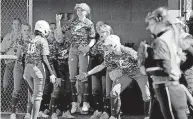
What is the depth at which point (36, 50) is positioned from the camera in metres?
7.99

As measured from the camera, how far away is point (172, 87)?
228 inches

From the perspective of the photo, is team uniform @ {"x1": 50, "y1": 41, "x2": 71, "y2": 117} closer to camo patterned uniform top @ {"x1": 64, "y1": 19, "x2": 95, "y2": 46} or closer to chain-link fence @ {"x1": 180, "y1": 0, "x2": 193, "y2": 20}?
camo patterned uniform top @ {"x1": 64, "y1": 19, "x2": 95, "y2": 46}

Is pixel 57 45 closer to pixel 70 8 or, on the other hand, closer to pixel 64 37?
pixel 64 37

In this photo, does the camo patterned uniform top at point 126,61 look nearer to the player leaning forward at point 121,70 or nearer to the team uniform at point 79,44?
the player leaning forward at point 121,70

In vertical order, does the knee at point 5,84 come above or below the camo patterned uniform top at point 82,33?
below

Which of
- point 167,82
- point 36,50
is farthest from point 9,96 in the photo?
point 167,82

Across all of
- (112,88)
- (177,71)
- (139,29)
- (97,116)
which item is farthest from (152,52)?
(139,29)

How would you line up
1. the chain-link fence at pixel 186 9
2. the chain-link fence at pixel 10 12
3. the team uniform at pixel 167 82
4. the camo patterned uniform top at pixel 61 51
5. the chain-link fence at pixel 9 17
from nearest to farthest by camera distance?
the team uniform at pixel 167 82 < the chain-link fence at pixel 186 9 < the camo patterned uniform top at pixel 61 51 < the chain-link fence at pixel 9 17 < the chain-link fence at pixel 10 12

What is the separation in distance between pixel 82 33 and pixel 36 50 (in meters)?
1.00

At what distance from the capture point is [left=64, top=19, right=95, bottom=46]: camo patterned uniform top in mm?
8664

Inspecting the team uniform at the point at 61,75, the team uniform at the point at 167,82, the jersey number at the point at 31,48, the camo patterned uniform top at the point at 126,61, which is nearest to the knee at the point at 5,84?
the team uniform at the point at 61,75

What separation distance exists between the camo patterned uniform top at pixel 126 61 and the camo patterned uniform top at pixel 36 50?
1.00m

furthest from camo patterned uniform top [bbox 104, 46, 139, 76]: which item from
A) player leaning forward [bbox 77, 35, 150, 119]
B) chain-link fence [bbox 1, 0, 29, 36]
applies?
chain-link fence [bbox 1, 0, 29, 36]

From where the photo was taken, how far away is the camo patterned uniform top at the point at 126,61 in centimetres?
803
